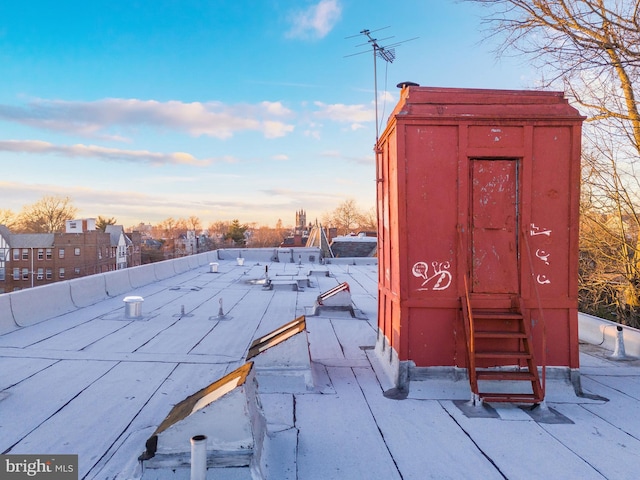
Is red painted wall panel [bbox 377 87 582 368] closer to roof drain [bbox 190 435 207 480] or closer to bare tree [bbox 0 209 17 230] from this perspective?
roof drain [bbox 190 435 207 480]

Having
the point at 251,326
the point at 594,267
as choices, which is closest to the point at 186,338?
the point at 251,326

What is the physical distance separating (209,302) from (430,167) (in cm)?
830

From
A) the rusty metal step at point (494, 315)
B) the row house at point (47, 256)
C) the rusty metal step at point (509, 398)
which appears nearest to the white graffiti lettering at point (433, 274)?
the rusty metal step at point (494, 315)

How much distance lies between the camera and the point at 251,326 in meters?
8.70

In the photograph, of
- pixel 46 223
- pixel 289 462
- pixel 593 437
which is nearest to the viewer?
pixel 289 462

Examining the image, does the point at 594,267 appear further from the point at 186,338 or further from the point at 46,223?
the point at 46,223

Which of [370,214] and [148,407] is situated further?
[370,214]

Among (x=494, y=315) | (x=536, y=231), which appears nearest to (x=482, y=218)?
(x=536, y=231)

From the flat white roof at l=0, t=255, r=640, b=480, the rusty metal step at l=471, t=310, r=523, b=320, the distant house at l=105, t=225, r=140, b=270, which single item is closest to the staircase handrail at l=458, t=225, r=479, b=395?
the rusty metal step at l=471, t=310, r=523, b=320

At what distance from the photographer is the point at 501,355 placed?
15.4 ft

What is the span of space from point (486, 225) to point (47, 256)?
5671cm

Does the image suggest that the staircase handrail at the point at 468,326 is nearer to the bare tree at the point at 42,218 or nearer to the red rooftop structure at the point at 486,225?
the red rooftop structure at the point at 486,225

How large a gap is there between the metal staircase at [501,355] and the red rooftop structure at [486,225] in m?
0.02

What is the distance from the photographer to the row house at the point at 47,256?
162 feet
